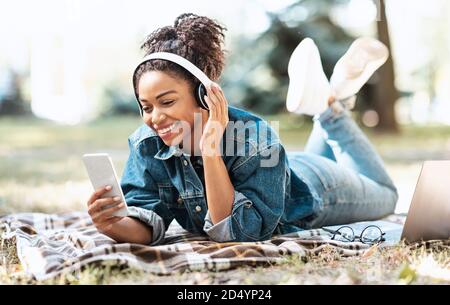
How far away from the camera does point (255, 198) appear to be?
5.70 feet

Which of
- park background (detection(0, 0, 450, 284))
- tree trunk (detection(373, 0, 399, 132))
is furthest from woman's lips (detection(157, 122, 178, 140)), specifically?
tree trunk (detection(373, 0, 399, 132))

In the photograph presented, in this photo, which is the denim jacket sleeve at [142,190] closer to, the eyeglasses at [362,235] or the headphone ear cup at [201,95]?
the headphone ear cup at [201,95]

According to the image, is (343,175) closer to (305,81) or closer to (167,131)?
(305,81)

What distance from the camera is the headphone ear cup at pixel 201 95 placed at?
1.72 m

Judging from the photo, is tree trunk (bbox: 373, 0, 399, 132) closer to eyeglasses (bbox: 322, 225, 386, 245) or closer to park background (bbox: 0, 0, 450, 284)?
park background (bbox: 0, 0, 450, 284)

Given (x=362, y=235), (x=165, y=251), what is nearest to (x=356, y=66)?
(x=362, y=235)

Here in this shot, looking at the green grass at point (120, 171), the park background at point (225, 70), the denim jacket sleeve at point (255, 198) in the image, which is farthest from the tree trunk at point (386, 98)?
the denim jacket sleeve at point (255, 198)

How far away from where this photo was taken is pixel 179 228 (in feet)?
7.05

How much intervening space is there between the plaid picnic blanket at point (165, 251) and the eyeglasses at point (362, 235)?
0.13 feet

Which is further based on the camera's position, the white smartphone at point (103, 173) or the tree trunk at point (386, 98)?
the tree trunk at point (386, 98)

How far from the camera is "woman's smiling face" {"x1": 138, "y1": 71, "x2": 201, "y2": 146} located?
5.58ft

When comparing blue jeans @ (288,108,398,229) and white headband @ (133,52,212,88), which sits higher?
white headband @ (133,52,212,88)

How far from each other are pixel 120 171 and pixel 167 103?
8.41 feet

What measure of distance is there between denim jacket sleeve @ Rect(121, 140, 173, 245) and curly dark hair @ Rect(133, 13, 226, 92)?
0.23m
